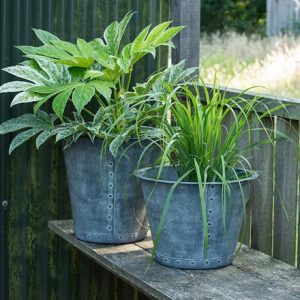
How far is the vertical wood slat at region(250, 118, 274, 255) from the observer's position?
331cm

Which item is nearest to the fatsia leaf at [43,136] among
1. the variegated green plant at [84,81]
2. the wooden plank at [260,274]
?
the variegated green plant at [84,81]

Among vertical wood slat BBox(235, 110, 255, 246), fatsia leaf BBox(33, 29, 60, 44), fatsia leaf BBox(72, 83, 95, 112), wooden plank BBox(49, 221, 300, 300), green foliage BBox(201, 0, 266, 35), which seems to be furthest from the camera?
green foliage BBox(201, 0, 266, 35)

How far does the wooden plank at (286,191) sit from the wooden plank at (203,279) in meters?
0.09

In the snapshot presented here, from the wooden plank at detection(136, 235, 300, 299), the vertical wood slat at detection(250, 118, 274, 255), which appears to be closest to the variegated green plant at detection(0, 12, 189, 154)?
the vertical wood slat at detection(250, 118, 274, 255)

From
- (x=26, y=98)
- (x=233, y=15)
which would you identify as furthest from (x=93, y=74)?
(x=233, y=15)

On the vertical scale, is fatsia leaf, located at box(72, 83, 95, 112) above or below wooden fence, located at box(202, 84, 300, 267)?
above

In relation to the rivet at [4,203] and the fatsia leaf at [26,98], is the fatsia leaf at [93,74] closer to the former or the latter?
the fatsia leaf at [26,98]

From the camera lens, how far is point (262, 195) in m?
3.35

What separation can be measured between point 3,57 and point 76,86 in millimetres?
621

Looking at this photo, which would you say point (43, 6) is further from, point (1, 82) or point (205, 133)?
point (205, 133)

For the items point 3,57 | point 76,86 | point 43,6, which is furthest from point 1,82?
point 76,86

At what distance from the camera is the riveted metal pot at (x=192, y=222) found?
2971mm

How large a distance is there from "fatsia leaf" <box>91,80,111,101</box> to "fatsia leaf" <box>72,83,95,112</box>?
3 cm

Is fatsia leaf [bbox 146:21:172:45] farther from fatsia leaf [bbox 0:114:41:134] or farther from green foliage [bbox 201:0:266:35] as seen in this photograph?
green foliage [bbox 201:0:266:35]
